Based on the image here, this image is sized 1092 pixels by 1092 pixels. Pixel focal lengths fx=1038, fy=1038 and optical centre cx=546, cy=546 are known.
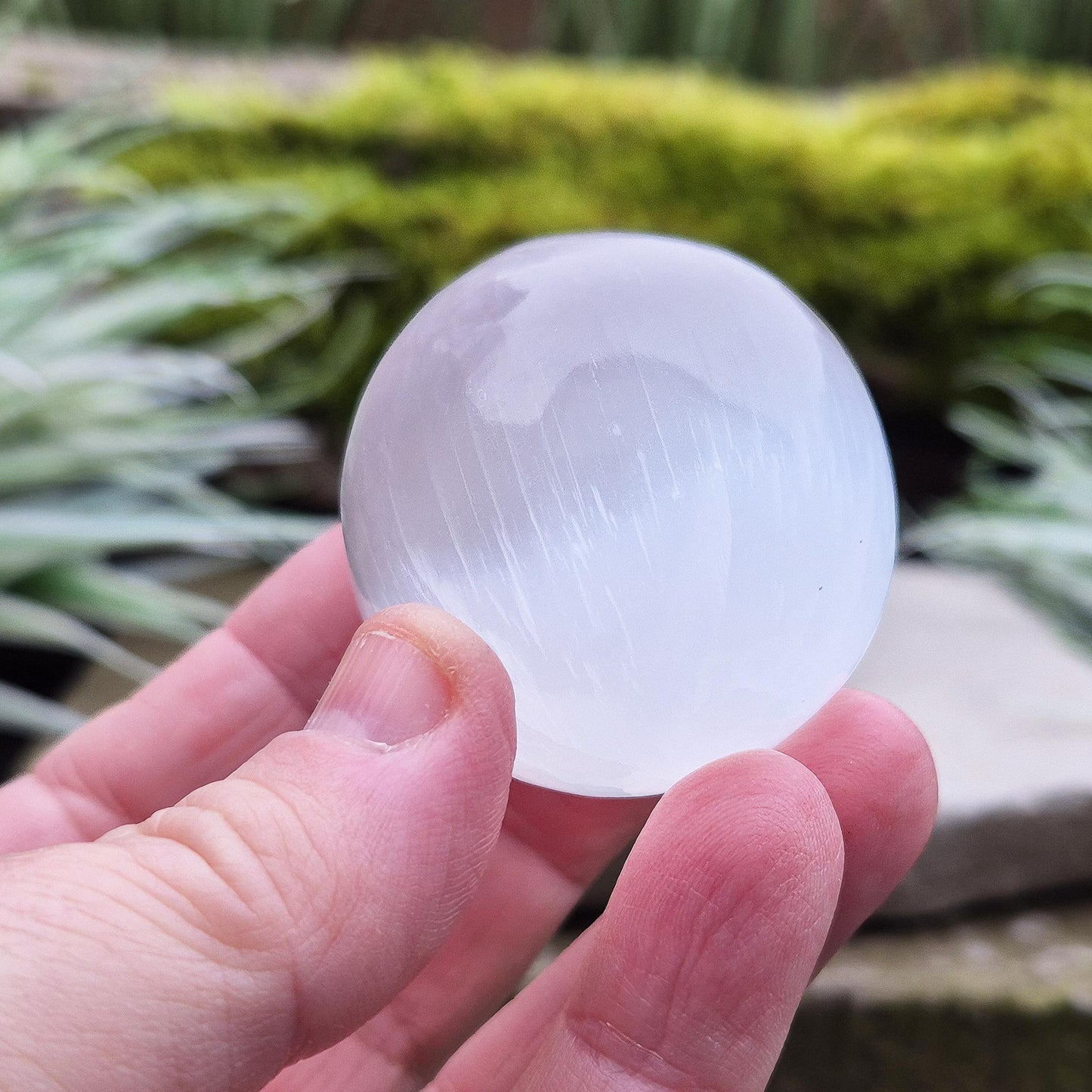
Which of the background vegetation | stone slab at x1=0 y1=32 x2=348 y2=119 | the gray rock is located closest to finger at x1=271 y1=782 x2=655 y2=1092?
the gray rock

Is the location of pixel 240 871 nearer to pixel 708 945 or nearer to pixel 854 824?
pixel 708 945

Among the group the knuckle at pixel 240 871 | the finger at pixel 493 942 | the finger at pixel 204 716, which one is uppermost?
the knuckle at pixel 240 871

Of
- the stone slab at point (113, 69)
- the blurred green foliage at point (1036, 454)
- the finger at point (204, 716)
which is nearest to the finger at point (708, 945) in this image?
the finger at point (204, 716)

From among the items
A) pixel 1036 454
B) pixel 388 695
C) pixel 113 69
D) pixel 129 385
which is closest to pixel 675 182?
pixel 1036 454

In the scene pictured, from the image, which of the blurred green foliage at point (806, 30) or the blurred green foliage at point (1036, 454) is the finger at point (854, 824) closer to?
the blurred green foliage at point (1036, 454)

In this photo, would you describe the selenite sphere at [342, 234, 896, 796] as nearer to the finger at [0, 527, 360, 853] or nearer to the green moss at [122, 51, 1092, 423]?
the finger at [0, 527, 360, 853]

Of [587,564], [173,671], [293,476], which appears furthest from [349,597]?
[293,476]

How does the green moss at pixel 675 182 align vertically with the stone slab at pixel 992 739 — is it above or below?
above

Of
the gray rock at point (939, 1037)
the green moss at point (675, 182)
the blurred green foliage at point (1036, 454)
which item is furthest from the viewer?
the green moss at point (675, 182)
